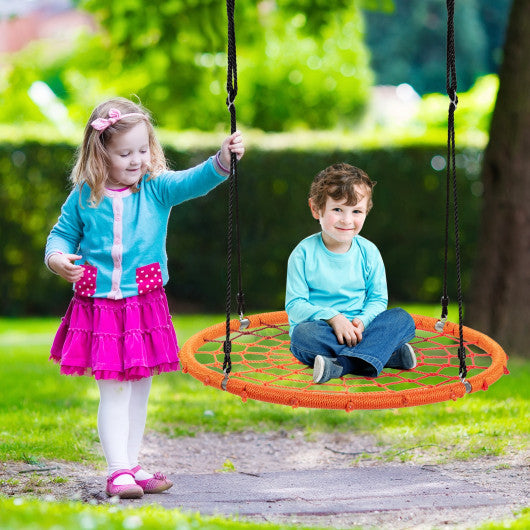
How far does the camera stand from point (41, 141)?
356 inches

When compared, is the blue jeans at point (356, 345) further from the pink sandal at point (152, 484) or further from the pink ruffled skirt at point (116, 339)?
the pink sandal at point (152, 484)

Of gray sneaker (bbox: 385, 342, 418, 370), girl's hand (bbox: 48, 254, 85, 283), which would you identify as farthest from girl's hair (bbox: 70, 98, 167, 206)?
gray sneaker (bbox: 385, 342, 418, 370)

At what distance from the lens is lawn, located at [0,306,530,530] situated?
445 centimetres

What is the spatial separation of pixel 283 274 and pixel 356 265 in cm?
581

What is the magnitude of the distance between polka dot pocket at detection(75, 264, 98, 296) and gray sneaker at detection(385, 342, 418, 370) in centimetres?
124

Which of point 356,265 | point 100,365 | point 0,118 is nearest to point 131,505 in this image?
point 100,365

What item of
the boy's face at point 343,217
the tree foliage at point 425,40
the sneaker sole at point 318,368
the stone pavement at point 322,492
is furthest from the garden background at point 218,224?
the tree foliage at point 425,40

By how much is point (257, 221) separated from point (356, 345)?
233 inches

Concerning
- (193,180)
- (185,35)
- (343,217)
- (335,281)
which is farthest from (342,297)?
(185,35)

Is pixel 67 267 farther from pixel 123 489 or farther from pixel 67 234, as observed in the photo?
pixel 123 489

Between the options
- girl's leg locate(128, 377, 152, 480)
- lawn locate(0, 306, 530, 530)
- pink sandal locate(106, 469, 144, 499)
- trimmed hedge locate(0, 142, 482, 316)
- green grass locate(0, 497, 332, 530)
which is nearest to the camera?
green grass locate(0, 497, 332, 530)

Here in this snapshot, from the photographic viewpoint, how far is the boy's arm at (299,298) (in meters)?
3.58

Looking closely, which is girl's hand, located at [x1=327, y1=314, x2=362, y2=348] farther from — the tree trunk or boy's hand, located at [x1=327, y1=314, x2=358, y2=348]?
the tree trunk

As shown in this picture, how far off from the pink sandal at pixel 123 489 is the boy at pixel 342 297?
804mm
